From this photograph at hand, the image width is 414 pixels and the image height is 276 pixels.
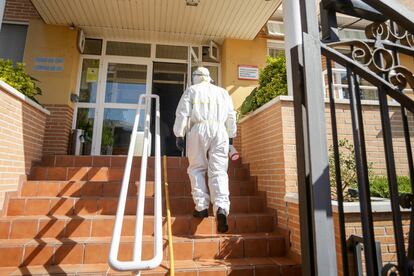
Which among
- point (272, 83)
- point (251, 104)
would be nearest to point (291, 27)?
point (272, 83)

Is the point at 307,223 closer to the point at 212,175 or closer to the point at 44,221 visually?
the point at 212,175

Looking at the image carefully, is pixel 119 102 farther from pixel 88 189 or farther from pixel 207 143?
pixel 207 143

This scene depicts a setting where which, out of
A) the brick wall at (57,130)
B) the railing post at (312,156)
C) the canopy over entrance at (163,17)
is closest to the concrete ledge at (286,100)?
the railing post at (312,156)

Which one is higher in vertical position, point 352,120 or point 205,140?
point 205,140

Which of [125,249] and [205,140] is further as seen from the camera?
[205,140]

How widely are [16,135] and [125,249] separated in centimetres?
221

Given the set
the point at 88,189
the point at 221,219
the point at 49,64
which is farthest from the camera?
the point at 49,64

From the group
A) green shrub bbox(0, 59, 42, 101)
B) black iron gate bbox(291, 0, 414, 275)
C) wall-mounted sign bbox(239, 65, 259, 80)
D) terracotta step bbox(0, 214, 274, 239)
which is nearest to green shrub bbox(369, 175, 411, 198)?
terracotta step bbox(0, 214, 274, 239)

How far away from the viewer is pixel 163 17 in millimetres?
5777

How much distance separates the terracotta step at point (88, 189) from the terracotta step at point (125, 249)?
0.89m

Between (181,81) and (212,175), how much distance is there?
4.41m

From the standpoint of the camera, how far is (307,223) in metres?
1.09

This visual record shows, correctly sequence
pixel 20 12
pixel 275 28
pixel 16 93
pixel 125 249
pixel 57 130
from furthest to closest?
pixel 275 28 < pixel 20 12 < pixel 57 130 < pixel 16 93 < pixel 125 249

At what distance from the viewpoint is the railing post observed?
1.04m
